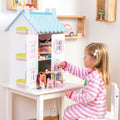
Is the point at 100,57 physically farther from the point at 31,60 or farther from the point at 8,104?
the point at 8,104

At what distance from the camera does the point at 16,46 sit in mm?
2213

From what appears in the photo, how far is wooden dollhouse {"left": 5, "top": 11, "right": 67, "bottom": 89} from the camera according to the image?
2117 millimetres

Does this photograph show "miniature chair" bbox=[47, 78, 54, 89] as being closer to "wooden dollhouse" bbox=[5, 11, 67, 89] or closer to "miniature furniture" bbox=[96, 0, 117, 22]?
"wooden dollhouse" bbox=[5, 11, 67, 89]

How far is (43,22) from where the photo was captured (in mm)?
2203

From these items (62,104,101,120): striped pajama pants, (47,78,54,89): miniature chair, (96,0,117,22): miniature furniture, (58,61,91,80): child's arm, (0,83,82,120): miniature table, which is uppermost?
(96,0,117,22): miniature furniture

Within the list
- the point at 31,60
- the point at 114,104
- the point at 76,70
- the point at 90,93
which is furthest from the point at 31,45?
the point at 114,104

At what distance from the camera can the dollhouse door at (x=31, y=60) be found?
2.10 meters

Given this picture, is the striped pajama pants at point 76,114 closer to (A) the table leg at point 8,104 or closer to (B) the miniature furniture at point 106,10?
(A) the table leg at point 8,104

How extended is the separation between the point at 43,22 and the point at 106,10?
66cm

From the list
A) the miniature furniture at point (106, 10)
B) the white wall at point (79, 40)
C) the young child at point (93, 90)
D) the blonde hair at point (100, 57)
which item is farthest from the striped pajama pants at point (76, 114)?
the miniature furniture at point (106, 10)

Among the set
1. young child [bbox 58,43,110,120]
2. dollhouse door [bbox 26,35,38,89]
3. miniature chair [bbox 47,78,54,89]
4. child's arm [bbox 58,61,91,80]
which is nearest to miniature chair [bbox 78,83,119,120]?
young child [bbox 58,43,110,120]

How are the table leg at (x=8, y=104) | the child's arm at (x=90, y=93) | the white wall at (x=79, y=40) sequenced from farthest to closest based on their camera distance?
the white wall at (x=79, y=40) → the table leg at (x=8, y=104) → the child's arm at (x=90, y=93)

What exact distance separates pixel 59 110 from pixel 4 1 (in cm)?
104

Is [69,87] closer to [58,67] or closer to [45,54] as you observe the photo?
[58,67]
